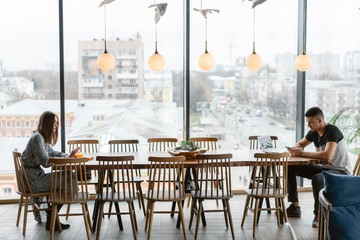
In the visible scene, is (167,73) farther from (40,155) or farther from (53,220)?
(53,220)

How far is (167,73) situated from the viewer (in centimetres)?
622

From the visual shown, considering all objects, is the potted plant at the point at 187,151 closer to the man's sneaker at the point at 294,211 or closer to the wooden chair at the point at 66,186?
the wooden chair at the point at 66,186

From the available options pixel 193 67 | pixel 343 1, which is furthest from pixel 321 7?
pixel 193 67

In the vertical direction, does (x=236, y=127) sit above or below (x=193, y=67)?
below

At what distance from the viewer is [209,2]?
6.15 metres

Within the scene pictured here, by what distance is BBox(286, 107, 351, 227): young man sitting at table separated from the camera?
484 centimetres

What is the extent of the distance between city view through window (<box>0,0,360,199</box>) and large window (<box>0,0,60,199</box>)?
1 centimetres

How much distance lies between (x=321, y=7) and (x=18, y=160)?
449 cm

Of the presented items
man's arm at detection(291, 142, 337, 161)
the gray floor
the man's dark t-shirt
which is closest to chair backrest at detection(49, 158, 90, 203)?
the gray floor

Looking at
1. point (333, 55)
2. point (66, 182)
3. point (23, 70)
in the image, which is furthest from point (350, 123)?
point (23, 70)

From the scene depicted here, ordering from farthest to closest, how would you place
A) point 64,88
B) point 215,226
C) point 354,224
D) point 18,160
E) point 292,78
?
point 292,78
point 64,88
point 215,226
point 18,160
point 354,224

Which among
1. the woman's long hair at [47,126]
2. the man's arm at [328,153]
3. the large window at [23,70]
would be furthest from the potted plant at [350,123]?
the large window at [23,70]

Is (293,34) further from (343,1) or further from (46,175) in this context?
(46,175)

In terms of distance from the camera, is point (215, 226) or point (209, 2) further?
point (209, 2)
